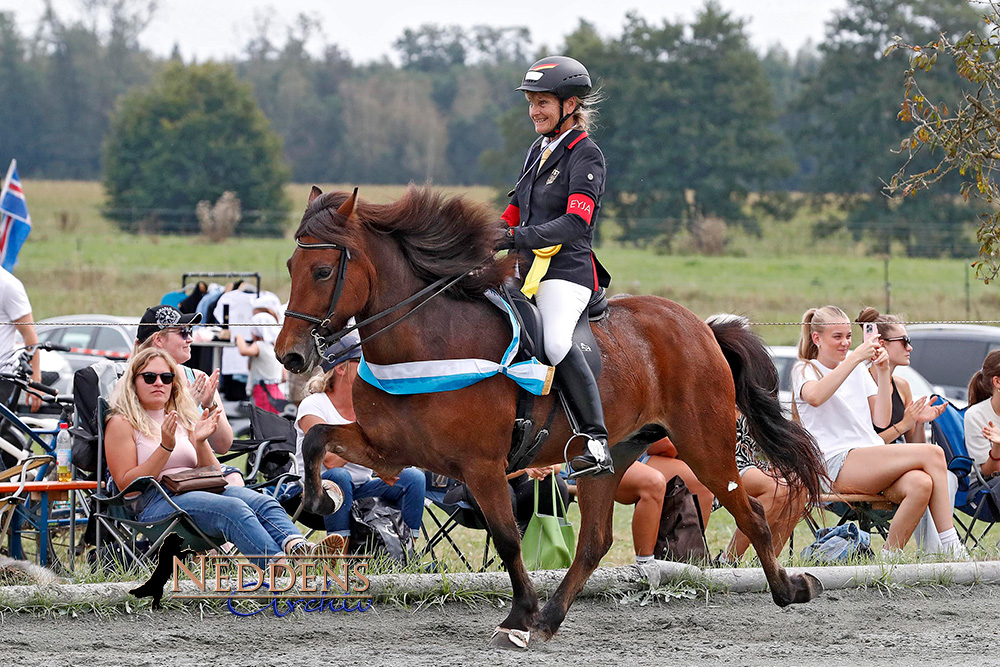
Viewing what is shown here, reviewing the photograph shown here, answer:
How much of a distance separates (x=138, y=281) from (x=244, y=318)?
1784cm

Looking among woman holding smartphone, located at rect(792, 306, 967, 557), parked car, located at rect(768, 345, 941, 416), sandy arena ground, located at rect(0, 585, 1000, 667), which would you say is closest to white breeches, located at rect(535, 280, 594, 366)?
sandy arena ground, located at rect(0, 585, 1000, 667)

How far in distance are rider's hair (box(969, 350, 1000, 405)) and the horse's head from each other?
15.5 ft

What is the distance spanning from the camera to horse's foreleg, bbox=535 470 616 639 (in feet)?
17.0

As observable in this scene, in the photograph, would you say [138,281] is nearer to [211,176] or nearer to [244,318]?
[244,318]

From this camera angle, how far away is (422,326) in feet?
16.1

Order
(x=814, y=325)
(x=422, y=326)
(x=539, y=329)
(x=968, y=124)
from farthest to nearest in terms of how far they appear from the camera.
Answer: (x=814, y=325), (x=968, y=124), (x=539, y=329), (x=422, y=326)

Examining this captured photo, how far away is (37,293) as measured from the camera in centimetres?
2748

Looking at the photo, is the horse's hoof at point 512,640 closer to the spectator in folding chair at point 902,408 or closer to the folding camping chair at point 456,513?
the folding camping chair at point 456,513

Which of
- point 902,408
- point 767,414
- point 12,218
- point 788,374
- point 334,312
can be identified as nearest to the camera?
point 334,312

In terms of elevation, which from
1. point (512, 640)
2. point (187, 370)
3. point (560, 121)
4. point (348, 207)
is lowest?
point (512, 640)

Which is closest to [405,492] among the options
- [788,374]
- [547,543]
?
[547,543]

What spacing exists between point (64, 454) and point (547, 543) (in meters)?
2.64

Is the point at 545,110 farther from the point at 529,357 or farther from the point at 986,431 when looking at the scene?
the point at 986,431

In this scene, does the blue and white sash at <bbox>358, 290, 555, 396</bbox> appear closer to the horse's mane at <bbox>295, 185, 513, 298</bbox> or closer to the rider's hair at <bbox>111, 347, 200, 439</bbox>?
the horse's mane at <bbox>295, 185, 513, 298</bbox>
